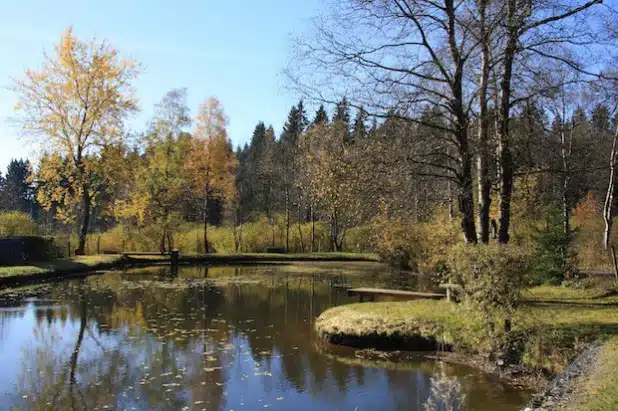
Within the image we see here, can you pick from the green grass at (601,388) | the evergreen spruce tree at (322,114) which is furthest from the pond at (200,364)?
the evergreen spruce tree at (322,114)

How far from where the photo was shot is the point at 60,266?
22.9m

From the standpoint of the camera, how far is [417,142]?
34.9 ft

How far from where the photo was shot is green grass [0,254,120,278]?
1972cm

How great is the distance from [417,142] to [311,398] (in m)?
5.55

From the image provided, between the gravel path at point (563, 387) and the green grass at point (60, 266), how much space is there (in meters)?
18.4

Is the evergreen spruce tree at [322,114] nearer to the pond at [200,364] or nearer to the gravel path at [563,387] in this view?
the pond at [200,364]

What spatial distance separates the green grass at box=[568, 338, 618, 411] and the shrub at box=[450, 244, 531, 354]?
60.3 inches

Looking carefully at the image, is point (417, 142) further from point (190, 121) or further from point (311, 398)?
point (190, 121)

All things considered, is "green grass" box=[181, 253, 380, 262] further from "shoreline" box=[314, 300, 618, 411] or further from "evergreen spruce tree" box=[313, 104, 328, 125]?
"shoreline" box=[314, 300, 618, 411]

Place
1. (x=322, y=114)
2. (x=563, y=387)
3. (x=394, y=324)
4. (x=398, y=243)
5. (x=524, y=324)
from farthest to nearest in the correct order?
1. (x=322, y=114)
2. (x=398, y=243)
3. (x=394, y=324)
4. (x=524, y=324)
5. (x=563, y=387)

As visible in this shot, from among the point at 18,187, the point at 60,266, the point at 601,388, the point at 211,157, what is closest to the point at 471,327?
the point at 601,388

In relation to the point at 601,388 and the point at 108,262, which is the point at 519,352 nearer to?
the point at 601,388

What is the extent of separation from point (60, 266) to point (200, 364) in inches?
651

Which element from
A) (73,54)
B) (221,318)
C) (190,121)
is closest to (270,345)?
(221,318)
